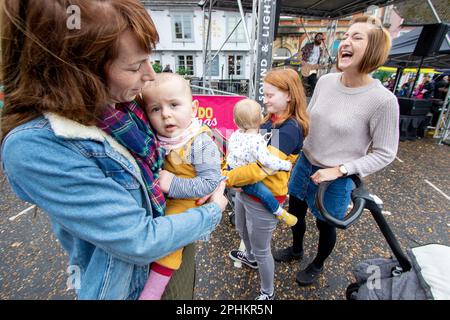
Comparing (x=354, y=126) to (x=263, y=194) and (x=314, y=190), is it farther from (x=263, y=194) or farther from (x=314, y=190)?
(x=263, y=194)

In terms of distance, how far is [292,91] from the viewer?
1.55 meters

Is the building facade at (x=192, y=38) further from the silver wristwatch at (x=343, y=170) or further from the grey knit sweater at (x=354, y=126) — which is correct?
the silver wristwatch at (x=343, y=170)

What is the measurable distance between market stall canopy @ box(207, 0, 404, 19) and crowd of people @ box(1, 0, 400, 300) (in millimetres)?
5095

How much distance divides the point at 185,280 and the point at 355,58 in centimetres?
177

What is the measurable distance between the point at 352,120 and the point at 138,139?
1480 mm

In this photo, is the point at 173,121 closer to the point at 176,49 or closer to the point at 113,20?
the point at 113,20

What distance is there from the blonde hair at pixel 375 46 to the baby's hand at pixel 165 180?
1489 millimetres

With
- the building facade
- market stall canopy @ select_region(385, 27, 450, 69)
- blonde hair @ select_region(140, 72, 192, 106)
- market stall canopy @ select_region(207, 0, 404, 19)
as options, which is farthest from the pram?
the building facade

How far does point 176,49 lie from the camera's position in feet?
72.5

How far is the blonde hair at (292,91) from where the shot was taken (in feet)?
5.08

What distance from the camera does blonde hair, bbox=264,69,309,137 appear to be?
1.55 metres

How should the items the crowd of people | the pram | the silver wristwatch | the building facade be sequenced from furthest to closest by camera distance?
the building facade < the silver wristwatch < the pram < the crowd of people

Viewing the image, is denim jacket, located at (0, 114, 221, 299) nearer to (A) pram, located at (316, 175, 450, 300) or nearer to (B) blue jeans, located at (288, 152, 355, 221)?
(A) pram, located at (316, 175, 450, 300)

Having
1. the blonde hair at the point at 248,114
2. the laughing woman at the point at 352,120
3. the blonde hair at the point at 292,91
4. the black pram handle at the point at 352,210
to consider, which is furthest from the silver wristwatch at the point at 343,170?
the blonde hair at the point at 248,114
